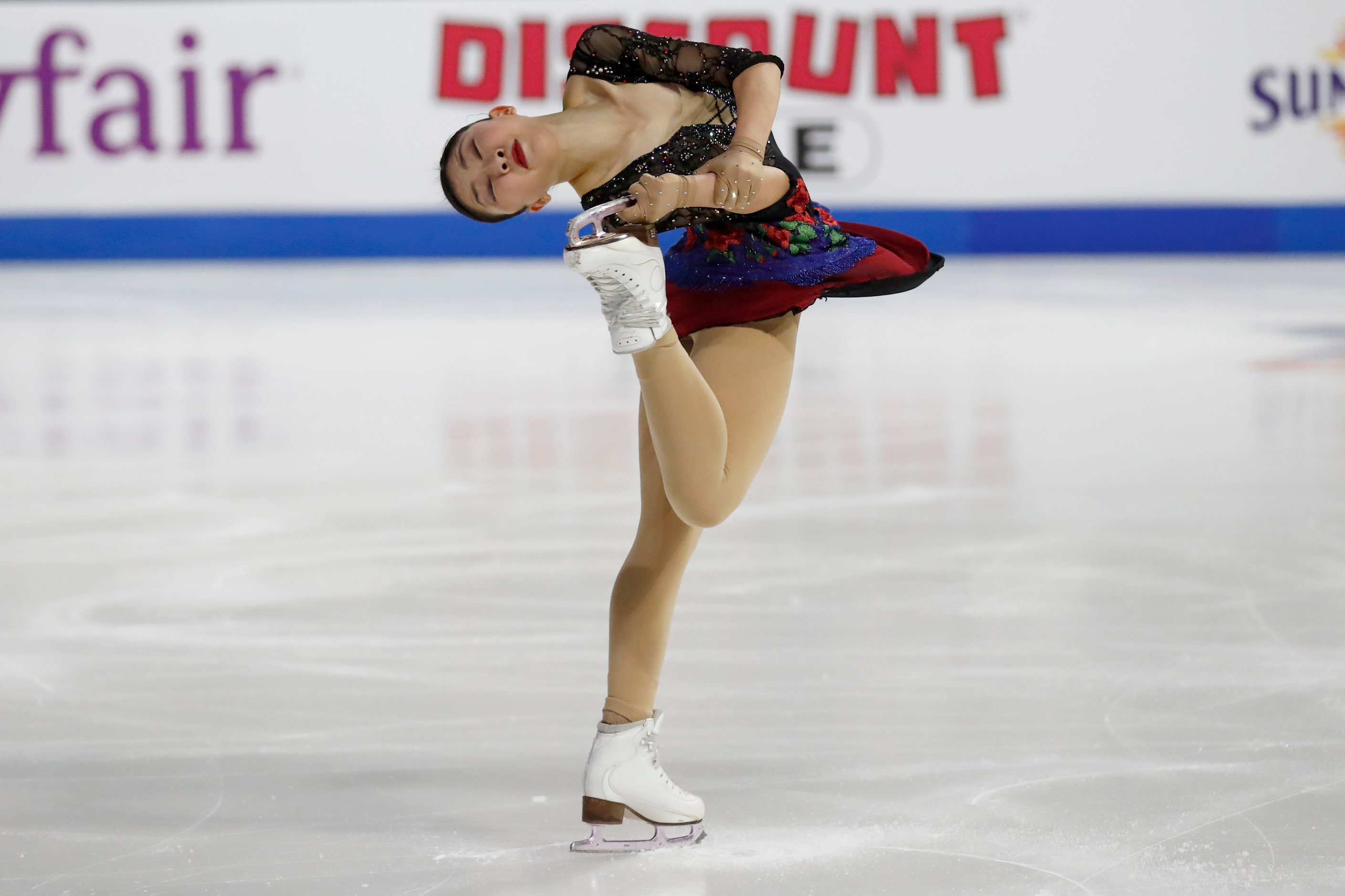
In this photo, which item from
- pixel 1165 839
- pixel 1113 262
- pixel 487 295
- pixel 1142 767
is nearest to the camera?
pixel 1165 839

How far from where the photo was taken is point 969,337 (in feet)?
21.7

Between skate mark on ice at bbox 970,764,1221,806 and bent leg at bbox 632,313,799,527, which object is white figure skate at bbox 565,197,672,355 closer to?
bent leg at bbox 632,313,799,527

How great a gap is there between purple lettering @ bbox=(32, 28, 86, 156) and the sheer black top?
32.7 feet

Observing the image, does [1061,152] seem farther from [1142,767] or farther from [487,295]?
[1142,767]

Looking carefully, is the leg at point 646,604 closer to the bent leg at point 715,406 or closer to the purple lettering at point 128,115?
the bent leg at point 715,406

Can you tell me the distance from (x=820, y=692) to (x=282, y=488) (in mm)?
1901

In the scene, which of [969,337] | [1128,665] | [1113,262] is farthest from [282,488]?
[1113,262]

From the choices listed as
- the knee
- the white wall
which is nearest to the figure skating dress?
the knee

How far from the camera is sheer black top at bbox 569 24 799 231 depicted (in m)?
1.76

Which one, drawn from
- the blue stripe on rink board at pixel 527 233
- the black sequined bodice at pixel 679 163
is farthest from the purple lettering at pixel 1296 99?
the black sequined bodice at pixel 679 163

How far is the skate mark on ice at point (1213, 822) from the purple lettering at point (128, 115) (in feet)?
33.3

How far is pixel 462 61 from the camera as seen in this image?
10930 millimetres

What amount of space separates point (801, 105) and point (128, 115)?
4.47 meters

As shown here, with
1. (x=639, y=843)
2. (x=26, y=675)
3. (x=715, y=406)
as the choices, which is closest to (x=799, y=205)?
(x=715, y=406)
